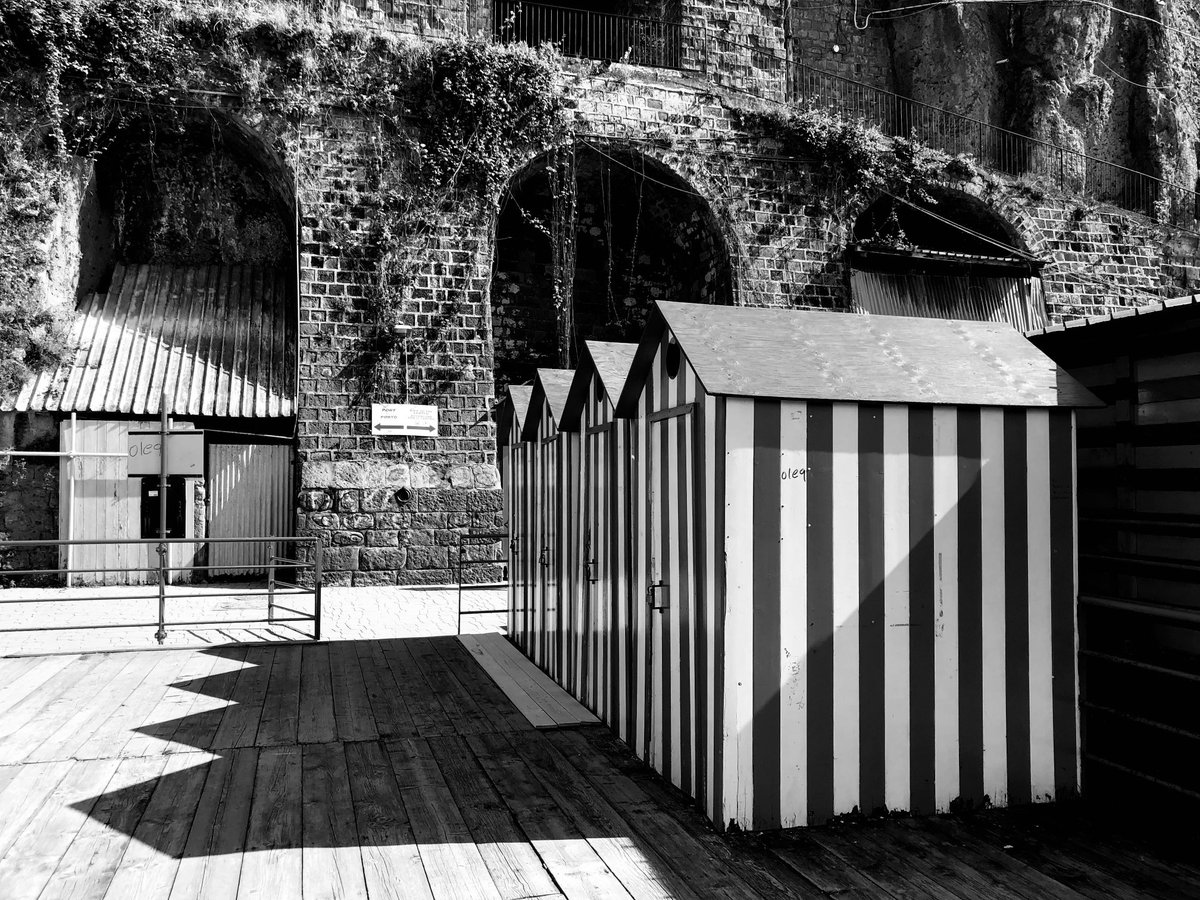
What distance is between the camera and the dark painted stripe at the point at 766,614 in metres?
3.78

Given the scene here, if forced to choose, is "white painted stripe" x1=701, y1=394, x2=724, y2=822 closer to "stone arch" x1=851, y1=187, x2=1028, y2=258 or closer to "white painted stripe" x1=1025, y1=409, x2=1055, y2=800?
"white painted stripe" x1=1025, y1=409, x2=1055, y2=800


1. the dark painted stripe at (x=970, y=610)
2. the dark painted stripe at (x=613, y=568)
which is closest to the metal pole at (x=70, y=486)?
the dark painted stripe at (x=613, y=568)

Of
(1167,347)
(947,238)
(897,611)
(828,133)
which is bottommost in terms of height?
(897,611)

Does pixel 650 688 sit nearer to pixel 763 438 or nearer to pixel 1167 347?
pixel 763 438

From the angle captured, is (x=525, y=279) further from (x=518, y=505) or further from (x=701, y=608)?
(x=701, y=608)

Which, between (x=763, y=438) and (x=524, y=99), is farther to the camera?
(x=524, y=99)

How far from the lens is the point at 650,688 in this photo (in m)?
4.65

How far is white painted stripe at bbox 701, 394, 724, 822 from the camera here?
381 cm

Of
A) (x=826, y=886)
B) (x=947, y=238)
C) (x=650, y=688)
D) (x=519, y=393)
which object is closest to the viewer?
(x=826, y=886)

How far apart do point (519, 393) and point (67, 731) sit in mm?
4219

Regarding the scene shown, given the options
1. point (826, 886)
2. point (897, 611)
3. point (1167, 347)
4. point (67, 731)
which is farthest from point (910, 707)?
point (67, 731)

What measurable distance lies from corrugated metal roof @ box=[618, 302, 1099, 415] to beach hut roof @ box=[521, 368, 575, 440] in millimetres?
1859

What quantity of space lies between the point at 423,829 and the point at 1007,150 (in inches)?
670

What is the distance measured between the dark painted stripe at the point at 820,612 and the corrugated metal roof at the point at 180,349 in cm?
921
